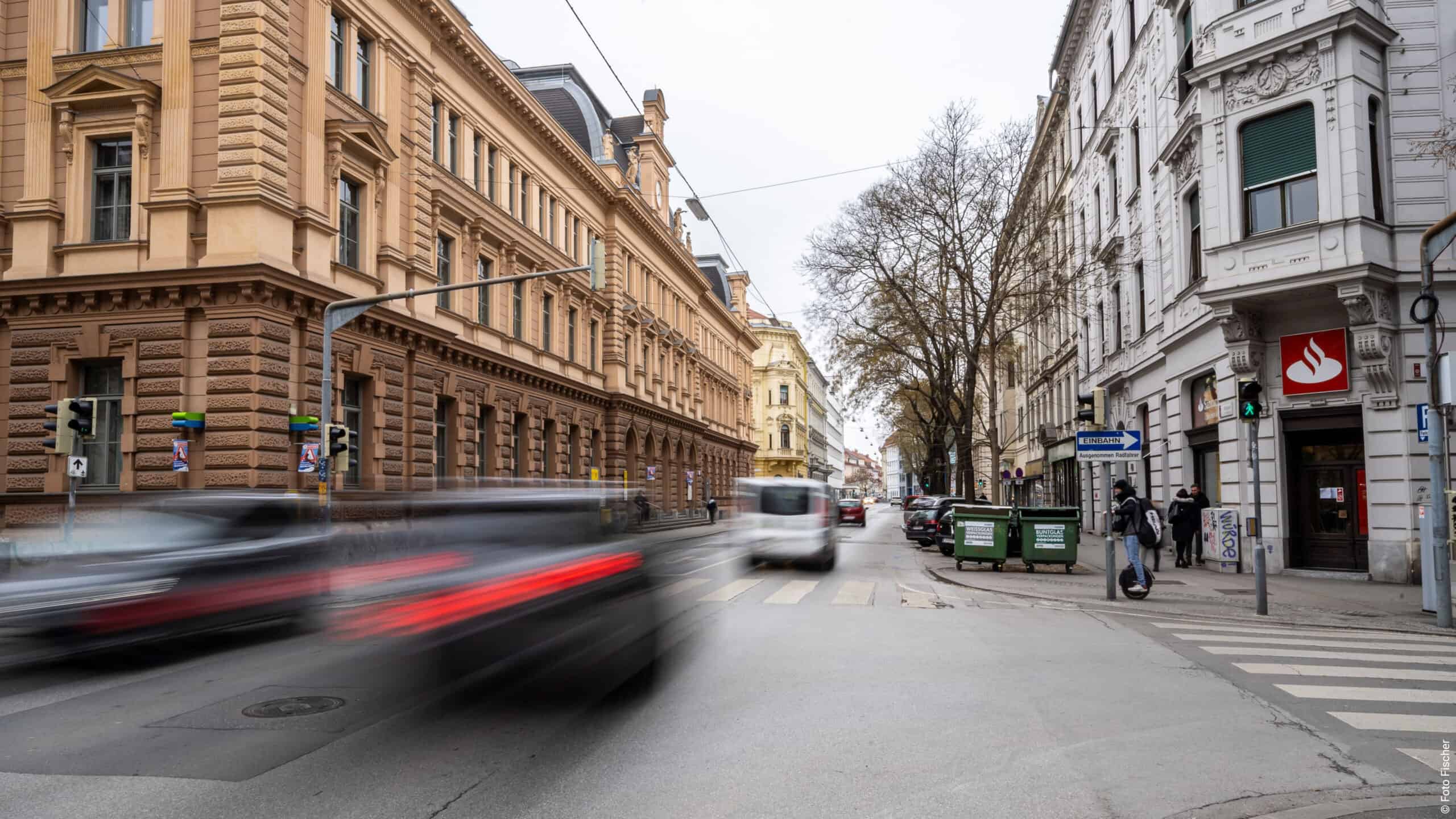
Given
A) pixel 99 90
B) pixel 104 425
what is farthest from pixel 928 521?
pixel 99 90

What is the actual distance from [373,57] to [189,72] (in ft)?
19.4

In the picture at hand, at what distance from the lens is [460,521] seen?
682 cm

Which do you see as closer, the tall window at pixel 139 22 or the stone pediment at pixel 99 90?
the stone pediment at pixel 99 90

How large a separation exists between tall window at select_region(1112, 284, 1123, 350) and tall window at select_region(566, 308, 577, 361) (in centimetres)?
2119

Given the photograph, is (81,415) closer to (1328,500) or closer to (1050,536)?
(1050,536)

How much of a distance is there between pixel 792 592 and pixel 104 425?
15.9 meters

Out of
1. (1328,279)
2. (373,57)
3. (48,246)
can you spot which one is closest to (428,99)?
(373,57)

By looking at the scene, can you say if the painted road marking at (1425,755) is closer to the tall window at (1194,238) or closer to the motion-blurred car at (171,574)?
the motion-blurred car at (171,574)

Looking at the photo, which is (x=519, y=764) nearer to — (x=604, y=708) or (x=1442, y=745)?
(x=604, y=708)

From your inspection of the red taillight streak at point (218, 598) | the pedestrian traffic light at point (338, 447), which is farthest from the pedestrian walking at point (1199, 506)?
the red taillight streak at point (218, 598)

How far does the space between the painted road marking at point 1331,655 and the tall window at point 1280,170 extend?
11.4 m

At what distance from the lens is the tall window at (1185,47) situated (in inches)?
898

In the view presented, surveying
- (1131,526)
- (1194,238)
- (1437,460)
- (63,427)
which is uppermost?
(1194,238)

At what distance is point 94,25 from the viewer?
22703 millimetres
